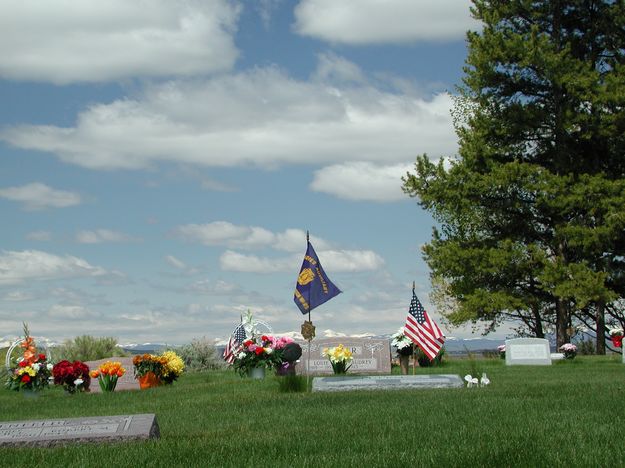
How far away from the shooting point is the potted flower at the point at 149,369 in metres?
21.5

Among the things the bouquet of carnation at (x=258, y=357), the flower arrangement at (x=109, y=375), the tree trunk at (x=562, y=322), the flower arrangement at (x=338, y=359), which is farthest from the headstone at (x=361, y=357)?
the tree trunk at (x=562, y=322)

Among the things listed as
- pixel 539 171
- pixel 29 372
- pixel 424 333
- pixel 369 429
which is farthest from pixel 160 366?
pixel 539 171

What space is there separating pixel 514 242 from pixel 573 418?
89.2 ft

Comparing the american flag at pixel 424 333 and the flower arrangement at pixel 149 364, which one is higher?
the american flag at pixel 424 333

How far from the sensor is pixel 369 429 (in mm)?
10117

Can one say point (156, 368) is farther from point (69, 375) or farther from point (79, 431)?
point (79, 431)

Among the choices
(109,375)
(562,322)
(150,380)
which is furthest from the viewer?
(562,322)

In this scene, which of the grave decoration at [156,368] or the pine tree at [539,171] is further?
the pine tree at [539,171]

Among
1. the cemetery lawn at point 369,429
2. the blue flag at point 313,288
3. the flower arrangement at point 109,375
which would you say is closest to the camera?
the cemetery lawn at point 369,429

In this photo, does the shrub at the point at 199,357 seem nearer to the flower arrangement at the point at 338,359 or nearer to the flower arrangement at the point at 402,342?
the flower arrangement at the point at 402,342

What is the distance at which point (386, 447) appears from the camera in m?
8.62

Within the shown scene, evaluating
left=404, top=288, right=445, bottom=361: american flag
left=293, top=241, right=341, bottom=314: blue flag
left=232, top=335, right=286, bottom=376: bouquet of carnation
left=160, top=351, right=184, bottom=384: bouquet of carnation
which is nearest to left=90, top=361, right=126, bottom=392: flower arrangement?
left=160, top=351, right=184, bottom=384: bouquet of carnation

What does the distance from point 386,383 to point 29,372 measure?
8403 millimetres

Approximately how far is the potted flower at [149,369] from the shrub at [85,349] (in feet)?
36.6
